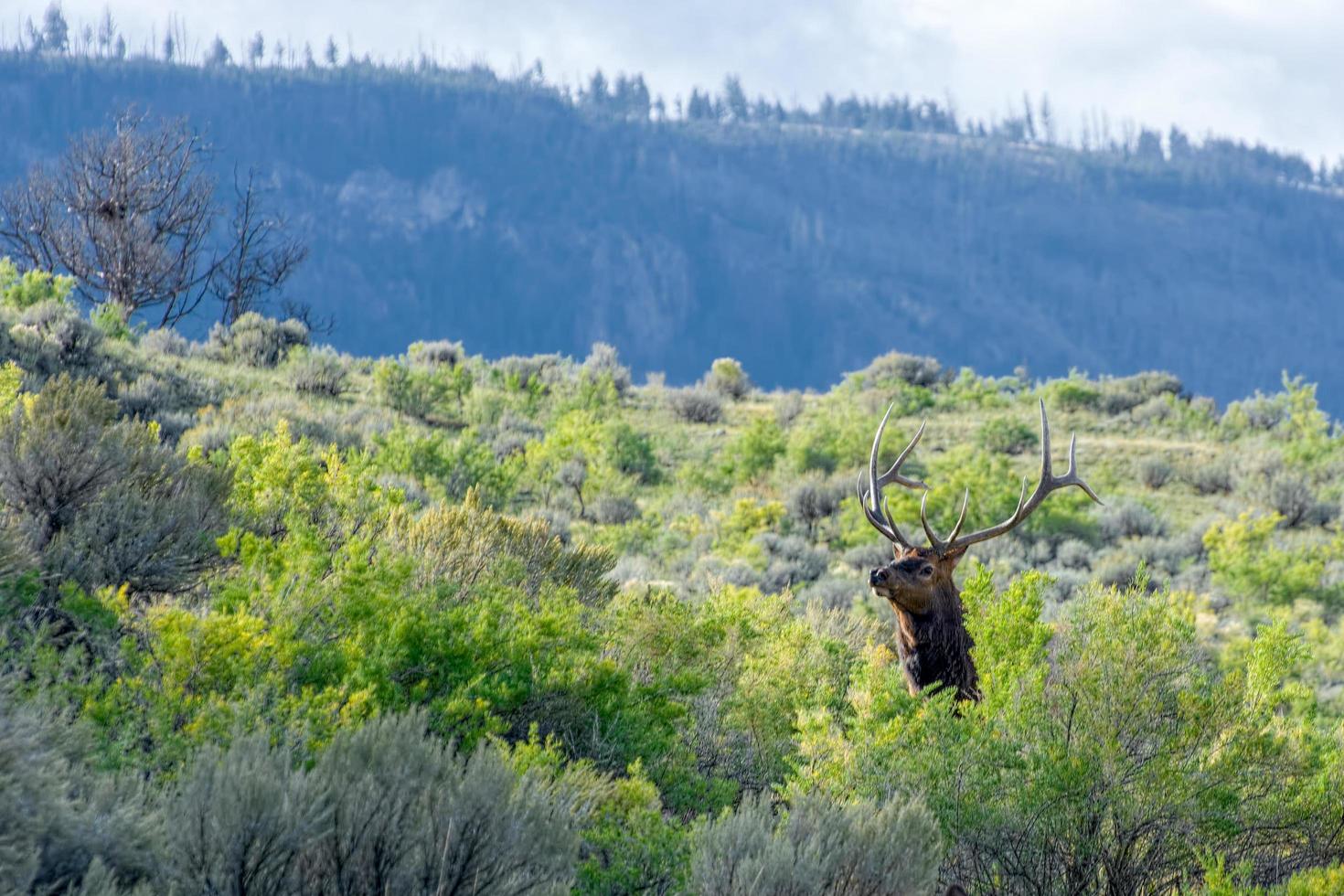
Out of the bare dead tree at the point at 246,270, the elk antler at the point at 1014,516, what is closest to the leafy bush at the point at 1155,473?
A: the elk antler at the point at 1014,516

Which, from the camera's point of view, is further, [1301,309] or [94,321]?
[1301,309]

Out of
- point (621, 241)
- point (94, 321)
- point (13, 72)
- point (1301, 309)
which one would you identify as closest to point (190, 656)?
point (94, 321)

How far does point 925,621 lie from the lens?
9164mm

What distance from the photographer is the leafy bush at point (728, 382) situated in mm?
36719

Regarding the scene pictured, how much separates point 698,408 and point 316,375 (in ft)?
30.0

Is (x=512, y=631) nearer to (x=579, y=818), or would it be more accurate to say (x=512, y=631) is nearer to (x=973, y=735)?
(x=579, y=818)

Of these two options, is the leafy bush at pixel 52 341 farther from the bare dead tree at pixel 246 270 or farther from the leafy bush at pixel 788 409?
the leafy bush at pixel 788 409

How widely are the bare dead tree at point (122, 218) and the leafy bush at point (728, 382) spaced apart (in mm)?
Result: 12265

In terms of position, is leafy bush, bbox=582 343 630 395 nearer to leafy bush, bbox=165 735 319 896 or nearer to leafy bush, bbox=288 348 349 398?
leafy bush, bbox=288 348 349 398

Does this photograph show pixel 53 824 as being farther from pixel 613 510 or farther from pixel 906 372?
pixel 906 372

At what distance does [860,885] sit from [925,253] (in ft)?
470

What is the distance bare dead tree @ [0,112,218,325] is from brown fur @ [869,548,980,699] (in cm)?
2152

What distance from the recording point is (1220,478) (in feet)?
87.2

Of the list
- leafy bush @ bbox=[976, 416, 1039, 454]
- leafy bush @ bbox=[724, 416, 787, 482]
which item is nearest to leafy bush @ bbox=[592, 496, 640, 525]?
leafy bush @ bbox=[724, 416, 787, 482]
